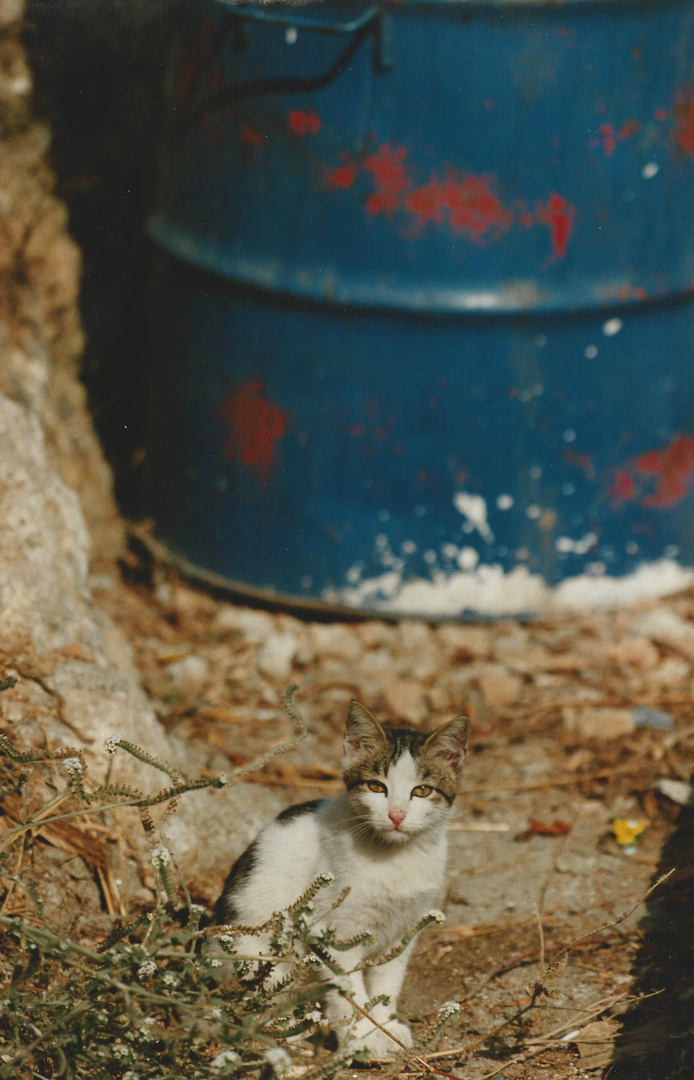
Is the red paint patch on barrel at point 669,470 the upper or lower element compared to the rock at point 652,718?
upper

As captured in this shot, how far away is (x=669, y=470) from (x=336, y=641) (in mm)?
1049

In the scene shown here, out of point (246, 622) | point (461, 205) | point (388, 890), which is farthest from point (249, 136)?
point (388, 890)

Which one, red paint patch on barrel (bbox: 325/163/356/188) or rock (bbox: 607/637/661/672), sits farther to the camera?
rock (bbox: 607/637/661/672)

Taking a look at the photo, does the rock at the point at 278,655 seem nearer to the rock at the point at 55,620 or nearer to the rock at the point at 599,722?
the rock at the point at 55,620

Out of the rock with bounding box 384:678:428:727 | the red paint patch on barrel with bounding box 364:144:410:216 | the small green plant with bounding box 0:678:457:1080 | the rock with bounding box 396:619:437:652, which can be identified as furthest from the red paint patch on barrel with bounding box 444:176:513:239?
the small green plant with bounding box 0:678:457:1080

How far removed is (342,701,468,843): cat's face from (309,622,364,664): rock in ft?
4.18

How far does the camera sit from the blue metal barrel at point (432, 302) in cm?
301

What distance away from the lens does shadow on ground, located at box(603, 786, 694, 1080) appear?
6.50ft

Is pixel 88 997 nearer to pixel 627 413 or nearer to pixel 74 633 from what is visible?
pixel 74 633

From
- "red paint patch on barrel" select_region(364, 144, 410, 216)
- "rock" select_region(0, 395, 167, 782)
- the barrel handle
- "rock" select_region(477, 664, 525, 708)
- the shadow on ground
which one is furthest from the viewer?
"rock" select_region(477, 664, 525, 708)

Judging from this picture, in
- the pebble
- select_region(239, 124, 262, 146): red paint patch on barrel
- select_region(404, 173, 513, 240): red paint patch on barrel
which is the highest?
select_region(239, 124, 262, 146): red paint patch on barrel

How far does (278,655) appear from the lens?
3426mm

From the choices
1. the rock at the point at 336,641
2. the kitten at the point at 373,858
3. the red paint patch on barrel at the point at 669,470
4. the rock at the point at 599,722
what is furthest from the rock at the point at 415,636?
the kitten at the point at 373,858

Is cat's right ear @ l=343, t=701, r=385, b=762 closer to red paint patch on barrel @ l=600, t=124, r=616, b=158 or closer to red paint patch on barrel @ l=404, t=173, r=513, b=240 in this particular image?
red paint patch on barrel @ l=404, t=173, r=513, b=240
